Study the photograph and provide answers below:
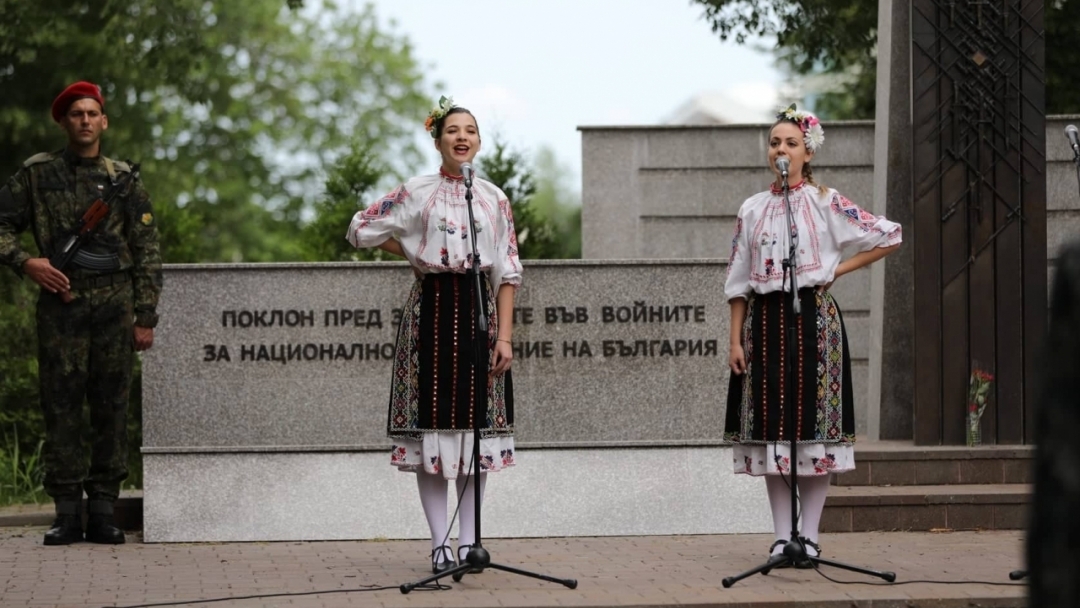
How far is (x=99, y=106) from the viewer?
8852 mm

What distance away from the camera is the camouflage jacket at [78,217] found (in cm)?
871

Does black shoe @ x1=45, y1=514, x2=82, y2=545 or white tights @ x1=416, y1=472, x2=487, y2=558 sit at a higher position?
white tights @ x1=416, y1=472, x2=487, y2=558

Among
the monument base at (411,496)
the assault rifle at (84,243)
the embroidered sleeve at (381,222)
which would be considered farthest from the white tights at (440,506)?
the assault rifle at (84,243)

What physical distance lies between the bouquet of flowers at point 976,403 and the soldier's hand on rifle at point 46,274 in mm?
5604

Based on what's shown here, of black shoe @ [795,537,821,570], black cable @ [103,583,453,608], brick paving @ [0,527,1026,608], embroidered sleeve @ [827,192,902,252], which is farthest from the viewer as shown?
embroidered sleeve @ [827,192,902,252]

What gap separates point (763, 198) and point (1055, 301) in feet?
18.5

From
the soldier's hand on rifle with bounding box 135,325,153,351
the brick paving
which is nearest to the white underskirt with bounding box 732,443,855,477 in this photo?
the brick paving

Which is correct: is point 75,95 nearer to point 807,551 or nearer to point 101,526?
point 101,526

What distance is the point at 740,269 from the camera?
7551 mm

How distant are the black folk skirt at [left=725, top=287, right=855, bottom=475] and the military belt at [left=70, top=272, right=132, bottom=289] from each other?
11.5 feet

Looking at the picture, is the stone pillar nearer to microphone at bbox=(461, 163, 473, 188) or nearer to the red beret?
microphone at bbox=(461, 163, 473, 188)

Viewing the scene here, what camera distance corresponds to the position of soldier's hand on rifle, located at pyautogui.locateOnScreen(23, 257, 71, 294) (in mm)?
8552

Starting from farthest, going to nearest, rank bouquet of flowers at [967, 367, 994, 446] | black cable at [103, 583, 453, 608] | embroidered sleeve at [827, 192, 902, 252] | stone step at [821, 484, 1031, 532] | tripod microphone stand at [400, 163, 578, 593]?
bouquet of flowers at [967, 367, 994, 446] < stone step at [821, 484, 1031, 532] < embroidered sleeve at [827, 192, 902, 252] < tripod microphone stand at [400, 163, 578, 593] < black cable at [103, 583, 453, 608]

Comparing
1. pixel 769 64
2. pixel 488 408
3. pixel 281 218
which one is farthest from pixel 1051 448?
pixel 281 218
